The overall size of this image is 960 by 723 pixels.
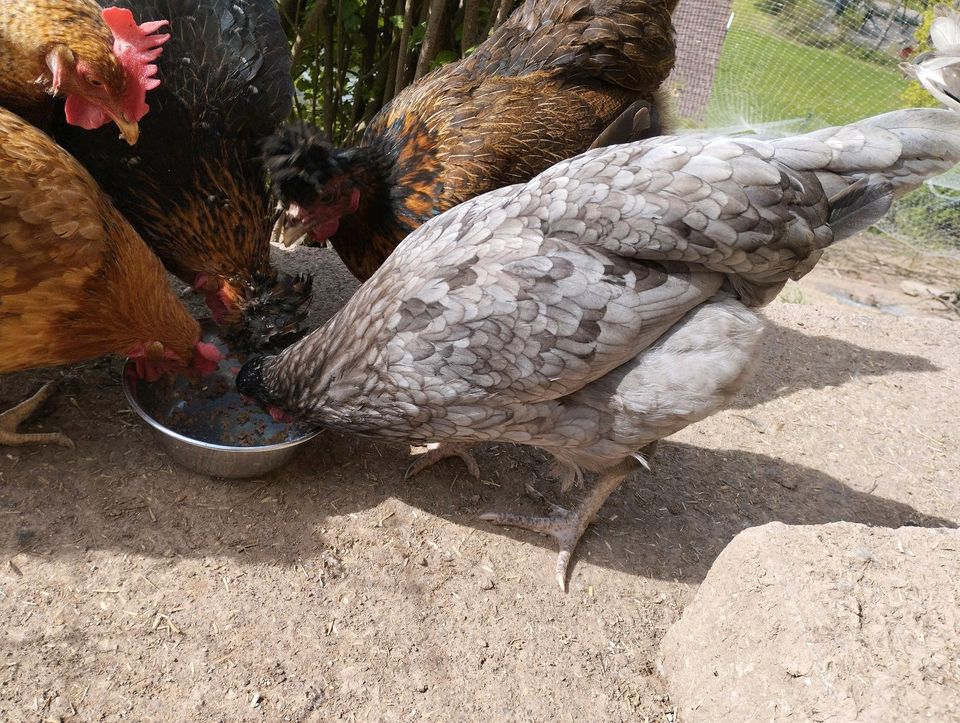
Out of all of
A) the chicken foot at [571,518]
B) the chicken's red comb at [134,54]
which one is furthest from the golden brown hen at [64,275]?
the chicken foot at [571,518]

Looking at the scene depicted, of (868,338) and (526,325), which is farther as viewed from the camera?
(868,338)

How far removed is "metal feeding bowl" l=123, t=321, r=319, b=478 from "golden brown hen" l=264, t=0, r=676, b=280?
75 centimetres

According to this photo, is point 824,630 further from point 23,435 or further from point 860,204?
point 23,435

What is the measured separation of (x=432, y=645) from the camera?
85.5 inches

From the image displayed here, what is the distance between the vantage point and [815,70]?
571cm

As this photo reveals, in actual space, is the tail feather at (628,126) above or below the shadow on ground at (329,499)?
above

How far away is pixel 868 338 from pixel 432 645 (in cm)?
336

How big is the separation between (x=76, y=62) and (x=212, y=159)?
59 centimetres

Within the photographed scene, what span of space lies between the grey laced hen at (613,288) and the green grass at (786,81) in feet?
12.1

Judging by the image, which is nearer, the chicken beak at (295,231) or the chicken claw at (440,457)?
the chicken claw at (440,457)

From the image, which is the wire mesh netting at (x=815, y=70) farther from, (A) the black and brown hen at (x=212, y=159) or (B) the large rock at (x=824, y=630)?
(B) the large rock at (x=824, y=630)

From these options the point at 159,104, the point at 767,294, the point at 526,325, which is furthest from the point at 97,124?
the point at 767,294

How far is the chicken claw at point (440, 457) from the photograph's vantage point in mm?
2740

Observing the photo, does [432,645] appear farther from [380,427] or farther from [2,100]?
[2,100]
